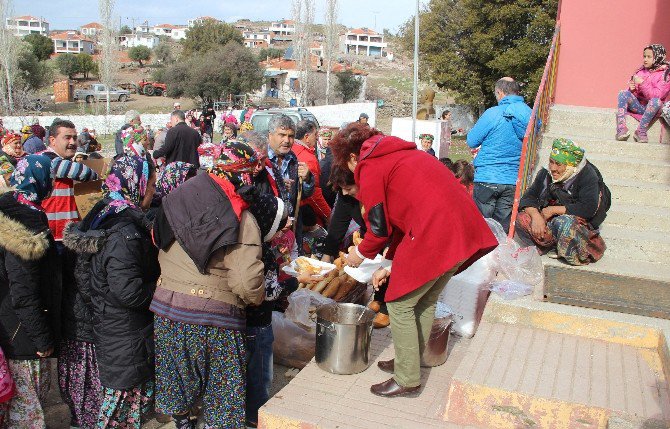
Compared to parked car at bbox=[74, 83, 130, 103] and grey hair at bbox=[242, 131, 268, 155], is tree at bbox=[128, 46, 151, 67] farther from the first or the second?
grey hair at bbox=[242, 131, 268, 155]

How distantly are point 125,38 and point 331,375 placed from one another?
13608 centimetres

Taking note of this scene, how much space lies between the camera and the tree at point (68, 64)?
192 ft

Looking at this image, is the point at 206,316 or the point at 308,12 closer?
the point at 206,316

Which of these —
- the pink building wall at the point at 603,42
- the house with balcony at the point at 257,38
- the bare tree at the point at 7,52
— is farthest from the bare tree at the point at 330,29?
the house with balcony at the point at 257,38

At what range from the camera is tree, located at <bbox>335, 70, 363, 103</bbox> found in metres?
53.2

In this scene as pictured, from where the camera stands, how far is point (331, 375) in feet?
12.4

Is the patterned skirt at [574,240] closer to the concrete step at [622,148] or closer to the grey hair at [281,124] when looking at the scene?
the concrete step at [622,148]

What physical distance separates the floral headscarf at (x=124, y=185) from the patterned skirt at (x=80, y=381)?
35.2 inches

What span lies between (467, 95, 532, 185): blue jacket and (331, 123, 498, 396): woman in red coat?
9.51 feet

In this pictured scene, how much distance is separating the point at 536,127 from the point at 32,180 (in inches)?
199

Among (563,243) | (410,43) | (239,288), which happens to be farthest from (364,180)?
(410,43)

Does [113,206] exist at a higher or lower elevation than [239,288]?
higher

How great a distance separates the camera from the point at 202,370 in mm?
3299

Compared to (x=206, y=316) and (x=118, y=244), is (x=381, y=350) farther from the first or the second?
(x=118, y=244)
